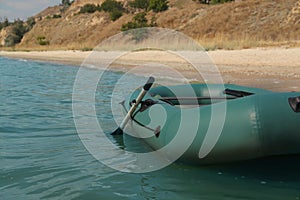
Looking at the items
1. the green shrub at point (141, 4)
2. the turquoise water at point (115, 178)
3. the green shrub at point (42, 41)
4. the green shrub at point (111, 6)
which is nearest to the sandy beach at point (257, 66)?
the turquoise water at point (115, 178)

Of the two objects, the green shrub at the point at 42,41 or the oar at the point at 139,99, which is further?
the green shrub at the point at 42,41

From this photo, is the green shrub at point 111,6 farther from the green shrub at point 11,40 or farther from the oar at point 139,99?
the oar at point 139,99

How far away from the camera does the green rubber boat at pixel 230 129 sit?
3.48 meters

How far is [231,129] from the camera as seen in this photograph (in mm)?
3691

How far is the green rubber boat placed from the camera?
3482 mm

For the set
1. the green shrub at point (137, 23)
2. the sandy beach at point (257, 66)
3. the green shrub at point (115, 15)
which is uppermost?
the green shrub at point (115, 15)

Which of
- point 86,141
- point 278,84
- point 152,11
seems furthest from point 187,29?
point 86,141

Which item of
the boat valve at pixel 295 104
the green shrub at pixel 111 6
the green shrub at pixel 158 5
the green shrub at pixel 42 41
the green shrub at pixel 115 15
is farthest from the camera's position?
the green shrub at pixel 111 6

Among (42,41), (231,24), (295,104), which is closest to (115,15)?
(42,41)

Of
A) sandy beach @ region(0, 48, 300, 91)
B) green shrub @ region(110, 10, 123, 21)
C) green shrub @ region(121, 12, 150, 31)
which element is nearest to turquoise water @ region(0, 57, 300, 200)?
sandy beach @ region(0, 48, 300, 91)

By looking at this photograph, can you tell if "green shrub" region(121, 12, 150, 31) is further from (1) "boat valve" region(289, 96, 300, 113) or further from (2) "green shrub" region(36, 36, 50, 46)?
(1) "boat valve" region(289, 96, 300, 113)

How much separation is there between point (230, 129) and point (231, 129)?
11mm

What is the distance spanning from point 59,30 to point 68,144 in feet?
191

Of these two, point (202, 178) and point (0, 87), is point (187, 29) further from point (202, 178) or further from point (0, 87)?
point (202, 178)
